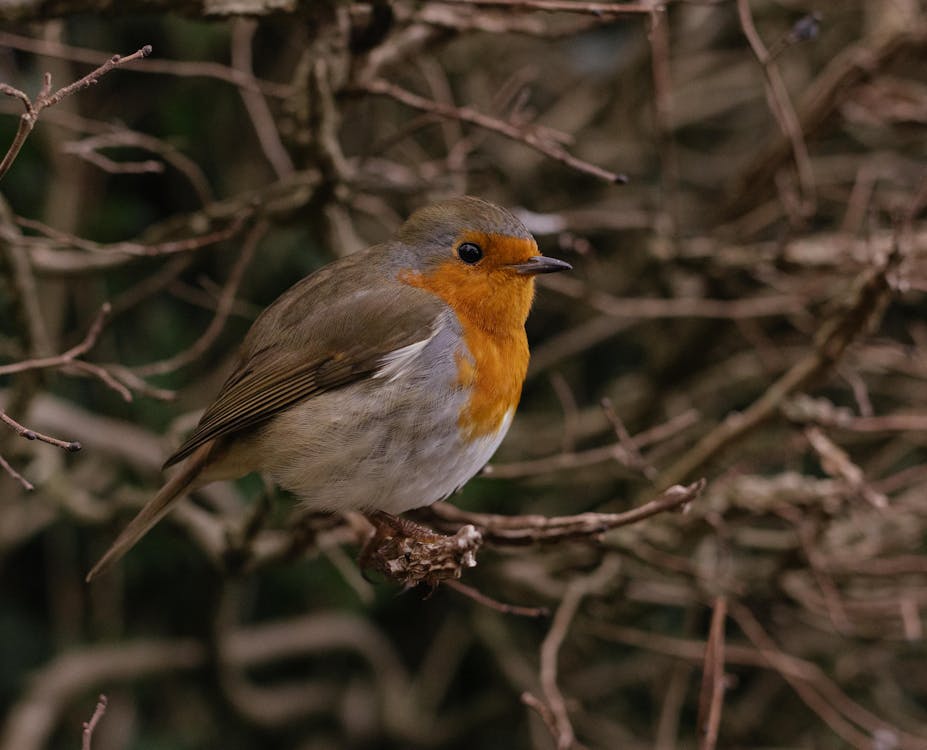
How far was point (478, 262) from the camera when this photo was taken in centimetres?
250

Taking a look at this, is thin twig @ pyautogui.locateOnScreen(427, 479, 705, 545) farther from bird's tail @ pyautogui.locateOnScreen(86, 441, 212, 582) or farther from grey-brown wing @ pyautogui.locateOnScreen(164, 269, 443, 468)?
bird's tail @ pyautogui.locateOnScreen(86, 441, 212, 582)

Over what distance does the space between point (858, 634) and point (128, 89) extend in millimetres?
3173

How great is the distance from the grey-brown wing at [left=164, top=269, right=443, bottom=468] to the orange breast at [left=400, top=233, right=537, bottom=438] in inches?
2.3

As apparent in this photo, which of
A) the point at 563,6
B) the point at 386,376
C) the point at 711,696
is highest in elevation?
the point at 563,6

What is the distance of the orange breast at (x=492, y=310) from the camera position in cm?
239

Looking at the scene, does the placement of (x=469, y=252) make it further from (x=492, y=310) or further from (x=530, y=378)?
(x=530, y=378)

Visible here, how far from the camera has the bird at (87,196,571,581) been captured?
7.64ft

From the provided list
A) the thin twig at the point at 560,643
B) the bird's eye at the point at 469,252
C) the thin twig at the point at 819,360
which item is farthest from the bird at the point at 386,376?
the thin twig at the point at 819,360

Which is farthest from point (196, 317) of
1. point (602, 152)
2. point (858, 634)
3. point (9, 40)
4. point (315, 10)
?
point (858, 634)

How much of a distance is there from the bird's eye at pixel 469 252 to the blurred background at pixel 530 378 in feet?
0.97

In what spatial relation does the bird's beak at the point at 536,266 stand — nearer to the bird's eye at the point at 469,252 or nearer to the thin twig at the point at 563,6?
the bird's eye at the point at 469,252

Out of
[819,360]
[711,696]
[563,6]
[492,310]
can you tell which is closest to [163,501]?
[492,310]

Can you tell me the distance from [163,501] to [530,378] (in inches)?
69.9

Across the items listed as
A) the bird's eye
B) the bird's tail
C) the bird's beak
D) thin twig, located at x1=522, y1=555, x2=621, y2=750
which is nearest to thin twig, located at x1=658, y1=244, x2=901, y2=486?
thin twig, located at x1=522, y1=555, x2=621, y2=750
